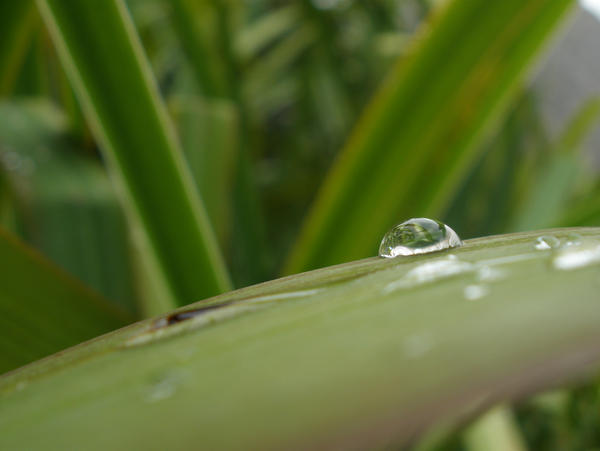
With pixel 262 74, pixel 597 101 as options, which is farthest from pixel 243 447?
pixel 262 74

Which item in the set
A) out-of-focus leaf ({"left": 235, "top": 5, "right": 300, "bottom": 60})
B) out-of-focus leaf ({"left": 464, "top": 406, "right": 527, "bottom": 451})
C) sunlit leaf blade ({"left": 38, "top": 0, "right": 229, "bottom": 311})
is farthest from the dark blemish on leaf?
out-of-focus leaf ({"left": 235, "top": 5, "right": 300, "bottom": 60})

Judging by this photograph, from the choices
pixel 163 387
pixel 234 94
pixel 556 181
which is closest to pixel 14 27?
pixel 234 94

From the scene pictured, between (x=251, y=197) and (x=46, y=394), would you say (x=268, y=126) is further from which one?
(x=46, y=394)

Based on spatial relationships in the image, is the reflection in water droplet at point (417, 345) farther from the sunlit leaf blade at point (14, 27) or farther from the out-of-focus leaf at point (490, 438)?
the sunlit leaf blade at point (14, 27)

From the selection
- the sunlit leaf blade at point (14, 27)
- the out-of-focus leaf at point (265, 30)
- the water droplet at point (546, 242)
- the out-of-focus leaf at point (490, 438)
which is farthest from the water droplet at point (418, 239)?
the out-of-focus leaf at point (265, 30)

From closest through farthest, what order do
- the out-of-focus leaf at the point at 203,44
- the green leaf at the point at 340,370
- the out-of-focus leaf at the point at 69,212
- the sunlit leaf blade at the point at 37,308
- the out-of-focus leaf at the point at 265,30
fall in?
the green leaf at the point at 340,370 → the sunlit leaf blade at the point at 37,308 → the out-of-focus leaf at the point at 69,212 → the out-of-focus leaf at the point at 203,44 → the out-of-focus leaf at the point at 265,30

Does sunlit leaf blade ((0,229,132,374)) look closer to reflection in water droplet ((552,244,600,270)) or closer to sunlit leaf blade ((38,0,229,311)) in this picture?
sunlit leaf blade ((38,0,229,311))
